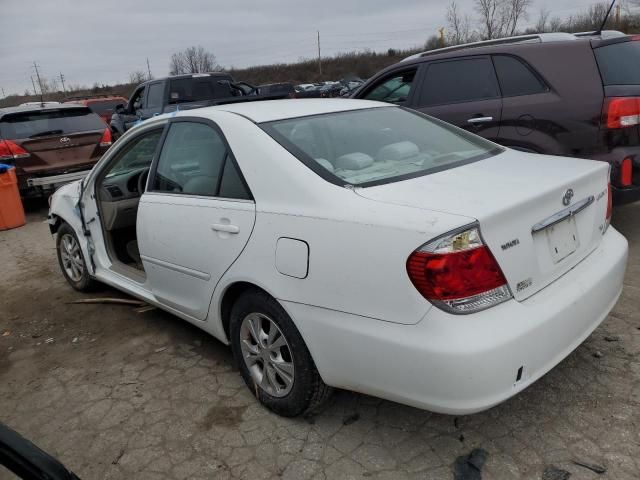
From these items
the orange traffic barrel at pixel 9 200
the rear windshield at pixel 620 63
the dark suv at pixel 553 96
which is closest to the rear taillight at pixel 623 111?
the dark suv at pixel 553 96

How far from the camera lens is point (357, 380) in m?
2.33

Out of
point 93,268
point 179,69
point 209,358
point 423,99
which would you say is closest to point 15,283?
point 93,268

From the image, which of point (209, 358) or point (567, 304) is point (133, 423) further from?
point (567, 304)

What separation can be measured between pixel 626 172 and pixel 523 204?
2706 mm

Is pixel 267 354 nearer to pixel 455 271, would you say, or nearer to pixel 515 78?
pixel 455 271

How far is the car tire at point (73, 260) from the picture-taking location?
186 inches

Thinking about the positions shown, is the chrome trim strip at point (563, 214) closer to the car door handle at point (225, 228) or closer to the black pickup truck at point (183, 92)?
the car door handle at point (225, 228)

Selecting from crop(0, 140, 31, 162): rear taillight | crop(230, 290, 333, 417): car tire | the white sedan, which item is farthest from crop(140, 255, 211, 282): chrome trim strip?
crop(0, 140, 31, 162): rear taillight

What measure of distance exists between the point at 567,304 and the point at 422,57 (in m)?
4.14

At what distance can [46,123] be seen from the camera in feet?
28.9

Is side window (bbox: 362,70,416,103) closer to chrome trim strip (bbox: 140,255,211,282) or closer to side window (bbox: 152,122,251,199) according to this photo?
side window (bbox: 152,122,251,199)

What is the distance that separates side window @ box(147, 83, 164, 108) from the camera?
10.8 m

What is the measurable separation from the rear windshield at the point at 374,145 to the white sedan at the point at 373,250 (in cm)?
1

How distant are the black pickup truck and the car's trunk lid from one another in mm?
8419
